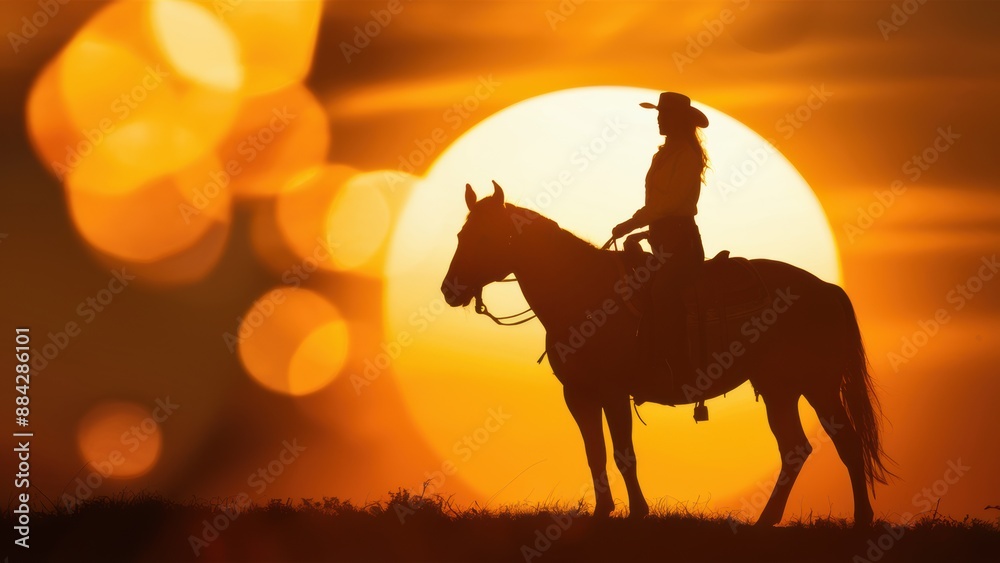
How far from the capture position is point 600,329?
1159 centimetres

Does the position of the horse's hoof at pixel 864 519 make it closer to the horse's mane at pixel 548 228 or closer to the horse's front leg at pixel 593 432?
the horse's front leg at pixel 593 432

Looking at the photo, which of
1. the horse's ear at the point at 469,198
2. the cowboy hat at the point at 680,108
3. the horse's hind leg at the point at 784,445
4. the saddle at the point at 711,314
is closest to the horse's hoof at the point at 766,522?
the horse's hind leg at the point at 784,445

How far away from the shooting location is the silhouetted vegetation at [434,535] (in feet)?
31.3

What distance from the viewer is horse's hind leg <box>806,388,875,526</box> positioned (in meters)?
11.8

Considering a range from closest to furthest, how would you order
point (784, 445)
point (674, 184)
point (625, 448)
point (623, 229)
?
point (625, 448), point (674, 184), point (623, 229), point (784, 445)

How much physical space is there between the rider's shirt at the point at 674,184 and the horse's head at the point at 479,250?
5.17 feet

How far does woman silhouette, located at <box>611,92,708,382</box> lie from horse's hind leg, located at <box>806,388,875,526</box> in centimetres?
194

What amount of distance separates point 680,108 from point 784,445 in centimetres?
403

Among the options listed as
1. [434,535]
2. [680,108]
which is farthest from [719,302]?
[434,535]

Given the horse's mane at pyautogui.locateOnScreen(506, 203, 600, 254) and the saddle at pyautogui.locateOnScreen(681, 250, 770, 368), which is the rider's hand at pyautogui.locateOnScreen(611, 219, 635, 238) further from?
the saddle at pyautogui.locateOnScreen(681, 250, 770, 368)

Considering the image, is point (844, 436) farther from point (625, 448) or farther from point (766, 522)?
point (625, 448)

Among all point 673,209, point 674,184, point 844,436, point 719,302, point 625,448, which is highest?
point 674,184

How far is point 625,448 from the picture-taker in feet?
36.8

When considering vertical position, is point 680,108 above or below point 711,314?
above
